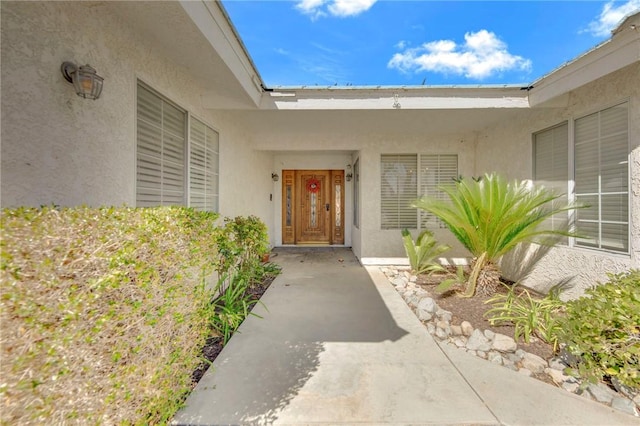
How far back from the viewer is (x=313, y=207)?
9.84 m

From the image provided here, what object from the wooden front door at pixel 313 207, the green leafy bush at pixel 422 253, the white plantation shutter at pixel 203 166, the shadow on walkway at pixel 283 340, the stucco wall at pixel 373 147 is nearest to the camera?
the shadow on walkway at pixel 283 340

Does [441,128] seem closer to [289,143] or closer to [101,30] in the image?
[289,143]

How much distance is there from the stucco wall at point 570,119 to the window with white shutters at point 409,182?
3.65ft

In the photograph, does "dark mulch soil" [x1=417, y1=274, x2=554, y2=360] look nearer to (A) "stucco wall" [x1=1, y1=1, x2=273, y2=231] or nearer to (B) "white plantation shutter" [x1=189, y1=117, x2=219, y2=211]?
(B) "white plantation shutter" [x1=189, y1=117, x2=219, y2=211]

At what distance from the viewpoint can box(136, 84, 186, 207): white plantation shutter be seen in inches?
119

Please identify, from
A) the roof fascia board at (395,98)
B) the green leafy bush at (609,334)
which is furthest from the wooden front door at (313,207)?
the green leafy bush at (609,334)

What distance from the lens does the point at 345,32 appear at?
599 centimetres

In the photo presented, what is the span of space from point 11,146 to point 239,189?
14.0ft

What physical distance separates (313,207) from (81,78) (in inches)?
315

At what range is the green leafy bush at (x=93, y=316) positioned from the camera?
3.75 ft

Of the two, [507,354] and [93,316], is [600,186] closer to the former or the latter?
[507,354]

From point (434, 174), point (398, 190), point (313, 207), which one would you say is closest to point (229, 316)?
point (398, 190)

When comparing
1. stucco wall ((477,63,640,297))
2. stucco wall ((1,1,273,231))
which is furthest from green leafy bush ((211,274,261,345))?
stucco wall ((477,63,640,297))

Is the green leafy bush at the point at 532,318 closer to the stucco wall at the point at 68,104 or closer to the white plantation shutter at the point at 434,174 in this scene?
the white plantation shutter at the point at 434,174
